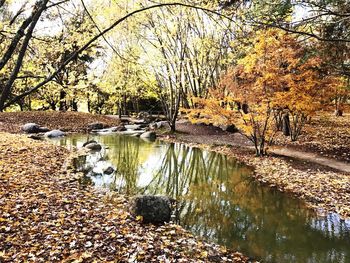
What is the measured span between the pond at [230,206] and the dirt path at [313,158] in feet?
9.31

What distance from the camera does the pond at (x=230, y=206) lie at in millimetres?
6277

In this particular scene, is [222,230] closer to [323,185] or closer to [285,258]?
[285,258]

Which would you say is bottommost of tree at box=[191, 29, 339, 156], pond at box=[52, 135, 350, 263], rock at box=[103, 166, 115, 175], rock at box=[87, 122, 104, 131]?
pond at box=[52, 135, 350, 263]

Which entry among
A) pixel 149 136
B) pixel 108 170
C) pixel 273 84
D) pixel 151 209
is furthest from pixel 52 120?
pixel 151 209

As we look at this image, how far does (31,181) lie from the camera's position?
340 inches

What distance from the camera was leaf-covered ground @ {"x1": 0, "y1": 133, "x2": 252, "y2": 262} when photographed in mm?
4984

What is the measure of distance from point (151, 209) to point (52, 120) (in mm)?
21624

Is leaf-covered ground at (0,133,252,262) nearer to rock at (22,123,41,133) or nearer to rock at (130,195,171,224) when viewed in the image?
rock at (130,195,171,224)

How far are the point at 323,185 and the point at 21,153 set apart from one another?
11088 mm

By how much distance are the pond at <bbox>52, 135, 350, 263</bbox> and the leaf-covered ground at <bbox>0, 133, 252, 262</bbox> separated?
87 cm

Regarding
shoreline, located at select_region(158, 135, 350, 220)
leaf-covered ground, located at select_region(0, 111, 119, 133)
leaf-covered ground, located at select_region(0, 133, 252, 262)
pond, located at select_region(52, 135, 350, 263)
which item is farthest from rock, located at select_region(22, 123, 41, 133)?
shoreline, located at select_region(158, 135, 350, 220)

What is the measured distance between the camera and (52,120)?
26.1 meters

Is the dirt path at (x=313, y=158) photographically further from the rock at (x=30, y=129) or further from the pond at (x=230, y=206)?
the rock at (x=30, y=129)

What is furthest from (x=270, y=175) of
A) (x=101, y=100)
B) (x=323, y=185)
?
(x=101, y=100)
